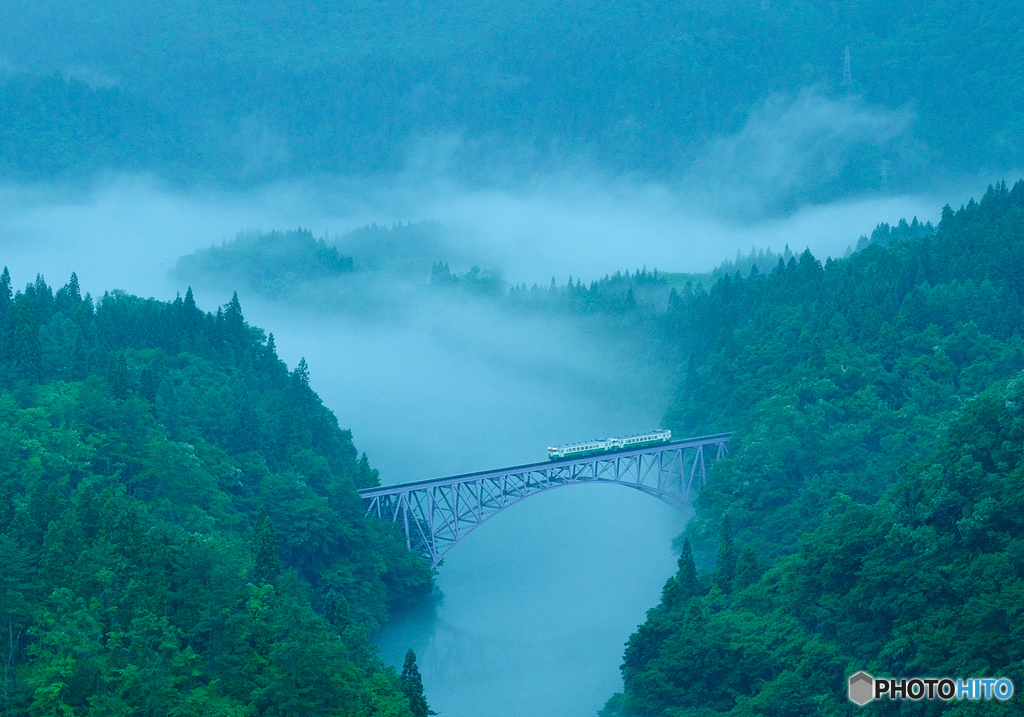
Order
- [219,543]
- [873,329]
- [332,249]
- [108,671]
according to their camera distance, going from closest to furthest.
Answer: [108,671] → [219,543] → [873,329] → [332,249]

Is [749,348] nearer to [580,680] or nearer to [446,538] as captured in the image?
[446,538]

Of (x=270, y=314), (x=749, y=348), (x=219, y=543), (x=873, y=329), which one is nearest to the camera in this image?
(x=219, y=543)

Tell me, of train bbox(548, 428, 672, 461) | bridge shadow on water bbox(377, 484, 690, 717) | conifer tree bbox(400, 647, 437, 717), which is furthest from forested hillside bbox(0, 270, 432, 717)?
train bbox(548, 428, 672, 461)

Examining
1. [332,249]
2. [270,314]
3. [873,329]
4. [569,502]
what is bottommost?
[569,502]

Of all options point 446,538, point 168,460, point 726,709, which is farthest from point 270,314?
point 726,709

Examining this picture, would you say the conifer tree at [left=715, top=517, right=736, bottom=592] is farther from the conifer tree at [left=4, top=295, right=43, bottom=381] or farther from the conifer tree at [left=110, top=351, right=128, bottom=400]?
the conifer tree at [left=4, top=295, right=43, bottom=381]

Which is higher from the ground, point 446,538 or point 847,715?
point 446,538
